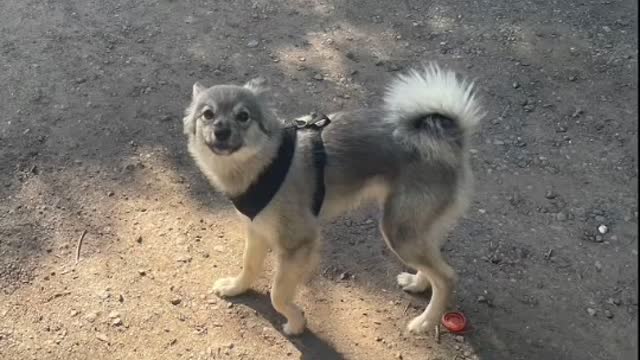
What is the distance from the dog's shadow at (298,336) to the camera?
3.64 meters

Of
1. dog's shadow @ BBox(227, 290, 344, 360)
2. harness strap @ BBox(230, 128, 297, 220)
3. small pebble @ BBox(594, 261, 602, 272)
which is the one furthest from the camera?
small pebble @ BBox(594, 261, 602, 272)

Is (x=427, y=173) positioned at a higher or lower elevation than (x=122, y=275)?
higher

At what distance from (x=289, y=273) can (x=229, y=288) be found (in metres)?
0.65

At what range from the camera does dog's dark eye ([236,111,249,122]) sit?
3224 millimetres

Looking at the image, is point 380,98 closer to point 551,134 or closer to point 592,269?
point 551,134

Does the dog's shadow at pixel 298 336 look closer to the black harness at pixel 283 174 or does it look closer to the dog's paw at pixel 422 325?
the dog's paw at pixel 422 325

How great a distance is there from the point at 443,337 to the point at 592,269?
1126 mm

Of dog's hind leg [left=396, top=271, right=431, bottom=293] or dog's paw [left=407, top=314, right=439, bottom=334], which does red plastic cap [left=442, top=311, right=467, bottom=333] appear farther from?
dog's hind leg [left=396, top=271, right=431, bottom=293]

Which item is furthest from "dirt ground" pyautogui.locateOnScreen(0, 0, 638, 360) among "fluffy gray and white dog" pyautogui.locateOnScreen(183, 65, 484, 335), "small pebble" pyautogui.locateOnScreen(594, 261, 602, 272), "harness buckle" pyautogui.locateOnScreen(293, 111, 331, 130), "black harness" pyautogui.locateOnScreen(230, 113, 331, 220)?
"harness buckle" pyautogui.locateOnScreen(293, 111, 331, 130)

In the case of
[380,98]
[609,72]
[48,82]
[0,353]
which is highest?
[609,72]

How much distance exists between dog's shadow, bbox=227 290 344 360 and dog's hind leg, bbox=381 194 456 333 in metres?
0.68

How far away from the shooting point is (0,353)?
3.63 meters

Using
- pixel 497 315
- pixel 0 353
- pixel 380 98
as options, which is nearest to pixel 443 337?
pixel 497 315

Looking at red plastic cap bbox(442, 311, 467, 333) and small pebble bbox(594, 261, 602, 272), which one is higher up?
small pebble bbox(594, 261, 602, 272)
